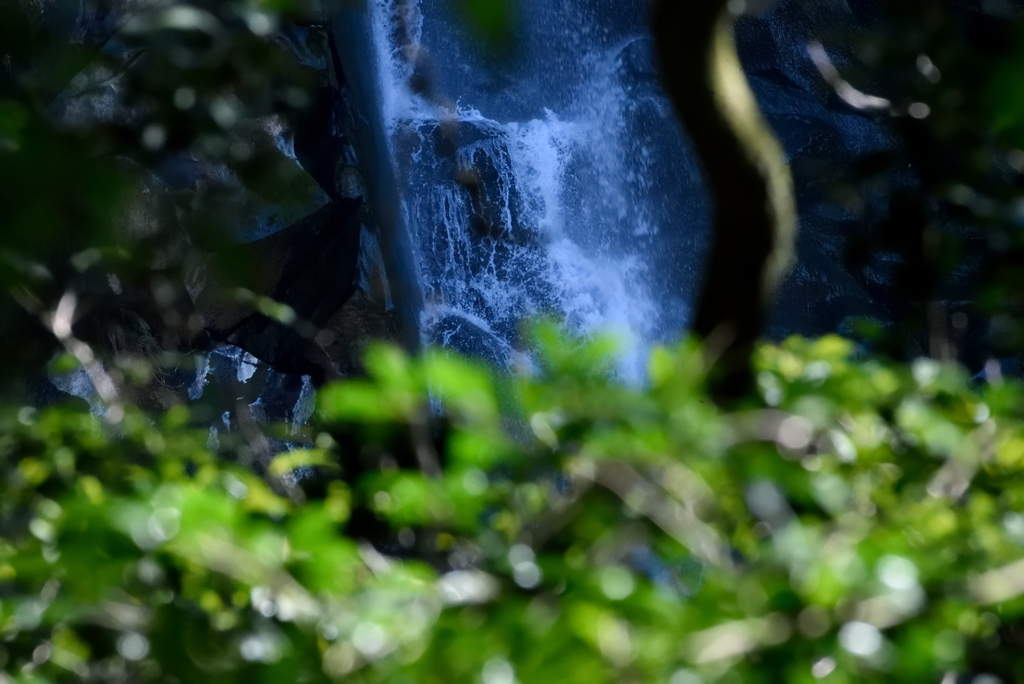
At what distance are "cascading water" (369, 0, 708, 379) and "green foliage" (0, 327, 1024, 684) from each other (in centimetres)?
692

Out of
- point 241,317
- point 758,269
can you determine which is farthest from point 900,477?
point 241,317

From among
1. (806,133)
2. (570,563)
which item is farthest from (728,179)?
(806,133)

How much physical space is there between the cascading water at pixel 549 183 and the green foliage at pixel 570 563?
6922 millimetres

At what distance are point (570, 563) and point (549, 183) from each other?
761 cm

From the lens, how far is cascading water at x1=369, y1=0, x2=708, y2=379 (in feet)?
26.6

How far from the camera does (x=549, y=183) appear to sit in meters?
8.23

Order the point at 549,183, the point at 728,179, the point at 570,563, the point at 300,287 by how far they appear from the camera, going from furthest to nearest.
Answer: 1. the point at 300,287
2. the point at 549,183
3. the point at 728,179
4. the point at 570,563

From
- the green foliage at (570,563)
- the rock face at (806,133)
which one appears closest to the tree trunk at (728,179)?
the green foliage at (570,563)

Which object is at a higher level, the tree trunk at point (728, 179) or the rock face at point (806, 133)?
the tree trunk at point (728, 179)

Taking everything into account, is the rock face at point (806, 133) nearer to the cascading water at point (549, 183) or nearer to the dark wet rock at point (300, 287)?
the cascading water at point (549, 183)

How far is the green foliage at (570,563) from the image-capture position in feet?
2.12

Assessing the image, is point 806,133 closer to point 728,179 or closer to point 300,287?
point 300,287

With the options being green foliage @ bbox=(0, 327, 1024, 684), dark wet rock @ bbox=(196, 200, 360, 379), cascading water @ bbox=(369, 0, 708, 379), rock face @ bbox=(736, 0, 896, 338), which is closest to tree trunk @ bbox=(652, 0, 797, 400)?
green foliage @ bbox=(0, 327, 1024, 684)

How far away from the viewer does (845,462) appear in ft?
3.56
